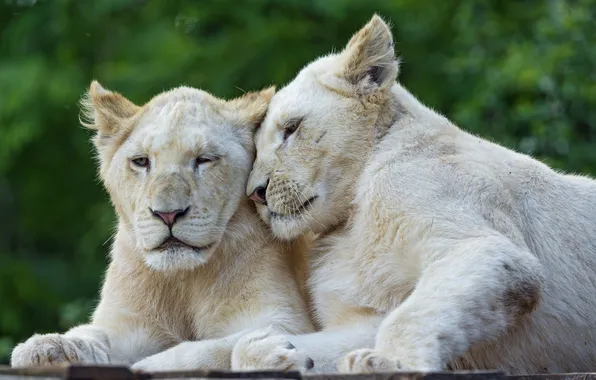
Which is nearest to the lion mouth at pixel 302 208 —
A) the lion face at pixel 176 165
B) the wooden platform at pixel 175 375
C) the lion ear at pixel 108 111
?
the lion face at pixel 176 165

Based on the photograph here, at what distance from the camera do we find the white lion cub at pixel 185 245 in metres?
4.69

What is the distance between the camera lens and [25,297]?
12070 mm

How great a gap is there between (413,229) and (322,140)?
2.30 ft

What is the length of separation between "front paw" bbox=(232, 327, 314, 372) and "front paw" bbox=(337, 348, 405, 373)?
0.23 meters

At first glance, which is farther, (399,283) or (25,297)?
(25,297)

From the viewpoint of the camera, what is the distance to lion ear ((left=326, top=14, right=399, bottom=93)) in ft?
16.4

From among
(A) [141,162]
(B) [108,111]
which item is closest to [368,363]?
(A) [141,162]

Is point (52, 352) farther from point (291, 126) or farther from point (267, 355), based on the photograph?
point (291, 126)

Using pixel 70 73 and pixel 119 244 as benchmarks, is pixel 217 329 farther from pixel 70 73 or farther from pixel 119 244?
pixel 70 73

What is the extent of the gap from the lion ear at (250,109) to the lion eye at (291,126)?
0.77 feet

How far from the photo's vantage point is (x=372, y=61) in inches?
198

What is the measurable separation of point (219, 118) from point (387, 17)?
6.45 meters

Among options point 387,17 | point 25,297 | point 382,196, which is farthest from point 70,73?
point 382,196

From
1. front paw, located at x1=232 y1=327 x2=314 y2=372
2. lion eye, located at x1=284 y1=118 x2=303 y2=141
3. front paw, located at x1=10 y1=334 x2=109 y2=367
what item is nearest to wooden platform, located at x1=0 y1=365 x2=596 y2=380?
front paw, located at x1=232 y1=327 x2=314 y2=372
